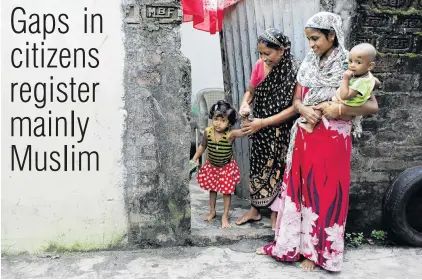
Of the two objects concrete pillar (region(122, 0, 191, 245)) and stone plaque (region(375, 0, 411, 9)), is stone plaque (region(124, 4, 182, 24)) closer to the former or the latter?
concrete pillar (region(122, 0, 191, 245))

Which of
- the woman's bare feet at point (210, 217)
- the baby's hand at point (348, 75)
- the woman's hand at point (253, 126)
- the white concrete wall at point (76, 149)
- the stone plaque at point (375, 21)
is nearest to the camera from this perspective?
the baby's hand at point (348, 75)

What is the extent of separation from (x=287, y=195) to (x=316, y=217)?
26cm

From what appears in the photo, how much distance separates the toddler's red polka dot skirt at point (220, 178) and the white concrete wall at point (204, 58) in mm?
2553

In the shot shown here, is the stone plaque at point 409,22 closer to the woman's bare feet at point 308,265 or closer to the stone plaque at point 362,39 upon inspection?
the stone plaque at point 362,39

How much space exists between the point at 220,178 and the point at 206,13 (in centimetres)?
139

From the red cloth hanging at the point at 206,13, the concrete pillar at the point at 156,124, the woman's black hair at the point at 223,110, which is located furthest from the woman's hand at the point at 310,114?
the red cloth hanging at the point at 206,13

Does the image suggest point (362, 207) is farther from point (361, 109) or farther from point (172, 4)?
point (172, 4)

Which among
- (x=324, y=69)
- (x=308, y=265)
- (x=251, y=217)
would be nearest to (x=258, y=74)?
(x=324, y=69)

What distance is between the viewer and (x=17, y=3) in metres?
3.94

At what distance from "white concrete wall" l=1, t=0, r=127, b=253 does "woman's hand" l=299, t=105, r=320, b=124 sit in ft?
4.38

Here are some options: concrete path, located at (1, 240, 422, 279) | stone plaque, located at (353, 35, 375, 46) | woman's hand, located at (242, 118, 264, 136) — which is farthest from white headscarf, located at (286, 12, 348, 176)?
concrete path, located at (1, 240, 422, 279)

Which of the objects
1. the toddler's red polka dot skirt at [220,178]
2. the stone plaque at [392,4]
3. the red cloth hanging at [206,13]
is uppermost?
the red cloth hanging at [206,13]

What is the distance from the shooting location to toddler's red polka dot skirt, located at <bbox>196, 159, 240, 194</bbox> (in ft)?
15.0

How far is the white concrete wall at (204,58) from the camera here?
7.04 metres
